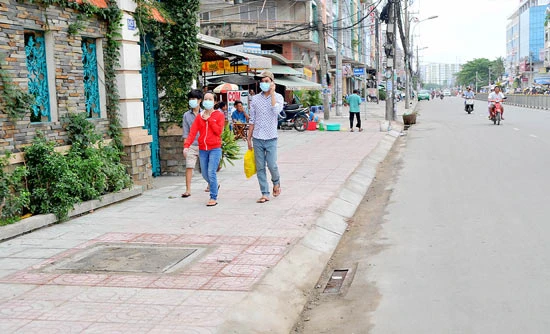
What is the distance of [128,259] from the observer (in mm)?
6672

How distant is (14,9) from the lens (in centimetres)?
818

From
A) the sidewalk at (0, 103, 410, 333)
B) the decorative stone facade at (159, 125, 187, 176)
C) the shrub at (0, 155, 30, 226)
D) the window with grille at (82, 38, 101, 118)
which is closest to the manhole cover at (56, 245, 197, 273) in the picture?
the sidewalk at (0, 103, 410, 333)

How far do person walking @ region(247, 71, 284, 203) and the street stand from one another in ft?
5.30

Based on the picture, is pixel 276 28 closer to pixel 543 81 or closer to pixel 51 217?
pixel 51 217

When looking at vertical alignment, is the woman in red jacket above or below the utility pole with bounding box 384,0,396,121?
below

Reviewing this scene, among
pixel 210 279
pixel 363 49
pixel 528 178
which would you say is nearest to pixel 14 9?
pixel 210 279

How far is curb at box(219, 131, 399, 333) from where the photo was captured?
16.1 feet

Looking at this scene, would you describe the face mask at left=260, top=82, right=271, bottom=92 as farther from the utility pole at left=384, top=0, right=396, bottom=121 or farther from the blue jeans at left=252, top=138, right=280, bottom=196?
the utility pole at left=384, top=0, right=396, bottom=121

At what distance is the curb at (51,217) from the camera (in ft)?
24.8

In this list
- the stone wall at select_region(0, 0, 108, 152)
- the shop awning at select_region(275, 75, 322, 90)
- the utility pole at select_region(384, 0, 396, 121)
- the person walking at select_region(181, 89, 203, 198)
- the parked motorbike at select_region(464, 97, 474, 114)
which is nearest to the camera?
the stone wall at select_region(0, 0, 108, 152)

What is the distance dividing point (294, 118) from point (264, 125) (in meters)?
17.3

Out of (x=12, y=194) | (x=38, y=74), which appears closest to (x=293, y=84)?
(x=38, y=74)

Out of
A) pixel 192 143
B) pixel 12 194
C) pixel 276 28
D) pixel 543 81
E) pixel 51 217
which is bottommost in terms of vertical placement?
pixel 51 217

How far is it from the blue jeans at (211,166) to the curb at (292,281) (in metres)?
1.74
